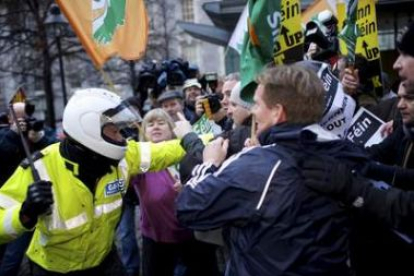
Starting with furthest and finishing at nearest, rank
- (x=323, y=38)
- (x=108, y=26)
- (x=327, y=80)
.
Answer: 1. (x=323, y=38)
2. (x=108, y=26)
3. (x=327, y=80)

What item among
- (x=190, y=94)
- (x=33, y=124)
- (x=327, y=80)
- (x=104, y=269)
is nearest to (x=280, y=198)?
(x=327, y=80)

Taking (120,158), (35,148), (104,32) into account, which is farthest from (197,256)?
(35,148)

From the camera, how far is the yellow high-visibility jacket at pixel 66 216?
3.18 metres

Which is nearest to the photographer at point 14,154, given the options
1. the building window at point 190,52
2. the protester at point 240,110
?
the protester at point 240,110

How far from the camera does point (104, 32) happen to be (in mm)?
4246

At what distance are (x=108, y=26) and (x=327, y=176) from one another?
251 centimetres

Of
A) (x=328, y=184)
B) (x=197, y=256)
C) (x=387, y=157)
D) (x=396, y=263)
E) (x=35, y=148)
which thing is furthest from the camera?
(x=35, y=148)

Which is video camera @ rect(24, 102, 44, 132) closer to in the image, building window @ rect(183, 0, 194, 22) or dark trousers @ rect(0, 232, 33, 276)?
dark trousers @ rect(0, 232, 33, 276)

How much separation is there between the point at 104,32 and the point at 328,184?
2.53 metres

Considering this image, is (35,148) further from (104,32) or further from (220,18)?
(220,18)

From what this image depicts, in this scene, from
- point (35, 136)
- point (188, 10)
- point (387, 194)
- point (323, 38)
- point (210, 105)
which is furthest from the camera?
point (188, 10)

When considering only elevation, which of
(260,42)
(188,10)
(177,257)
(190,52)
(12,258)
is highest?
(188,10)

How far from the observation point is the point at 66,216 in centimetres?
322

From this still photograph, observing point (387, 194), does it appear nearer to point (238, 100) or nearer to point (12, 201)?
point (238, 100)
